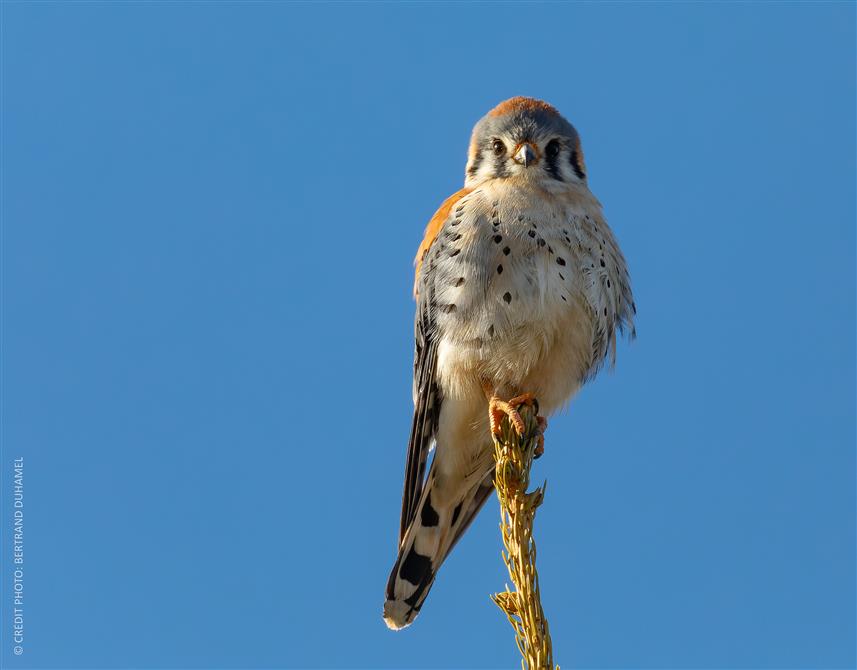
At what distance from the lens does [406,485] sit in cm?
386

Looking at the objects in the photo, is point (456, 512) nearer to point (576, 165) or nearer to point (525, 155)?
point (525, 155)

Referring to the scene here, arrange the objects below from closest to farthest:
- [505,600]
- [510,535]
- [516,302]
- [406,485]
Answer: [505,600] → [510,535] → [516,302] → [406,485]

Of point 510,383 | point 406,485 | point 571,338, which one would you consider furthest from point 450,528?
point 571,338

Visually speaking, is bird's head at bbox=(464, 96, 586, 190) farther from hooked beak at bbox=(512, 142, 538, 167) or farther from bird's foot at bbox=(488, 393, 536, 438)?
bird's foot at bbox=(488, 393, 536, 438)

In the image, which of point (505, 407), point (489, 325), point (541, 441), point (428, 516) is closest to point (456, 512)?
point (428, 516)

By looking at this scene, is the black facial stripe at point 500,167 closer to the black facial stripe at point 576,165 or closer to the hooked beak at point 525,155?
the hooked beak at point 525,155

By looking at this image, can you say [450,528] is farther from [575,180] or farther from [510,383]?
[575,180]

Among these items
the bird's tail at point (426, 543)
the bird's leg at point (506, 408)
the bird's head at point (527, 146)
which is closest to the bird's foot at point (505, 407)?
the bird's leg at point (506, 408)

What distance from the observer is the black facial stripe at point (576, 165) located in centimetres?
435

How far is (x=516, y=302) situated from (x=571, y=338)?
0.28 meters

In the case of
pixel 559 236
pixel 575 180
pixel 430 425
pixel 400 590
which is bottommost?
pixel 400 590

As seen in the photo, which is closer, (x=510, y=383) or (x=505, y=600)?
(x=505, y=600)

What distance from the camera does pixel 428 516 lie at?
12.7ft

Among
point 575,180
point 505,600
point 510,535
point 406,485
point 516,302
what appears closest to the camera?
point 505,600
